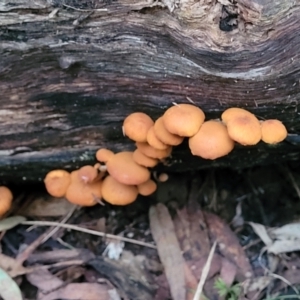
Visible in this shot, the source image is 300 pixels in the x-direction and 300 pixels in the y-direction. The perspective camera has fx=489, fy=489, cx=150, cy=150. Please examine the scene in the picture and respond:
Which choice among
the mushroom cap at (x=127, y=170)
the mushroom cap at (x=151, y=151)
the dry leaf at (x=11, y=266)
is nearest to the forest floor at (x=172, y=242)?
the dry leaf at (x=11, y=266)

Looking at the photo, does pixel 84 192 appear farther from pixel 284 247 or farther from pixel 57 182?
pixel 284 247

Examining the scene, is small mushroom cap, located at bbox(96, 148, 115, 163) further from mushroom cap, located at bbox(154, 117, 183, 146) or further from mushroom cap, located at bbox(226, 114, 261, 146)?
mushroom cap, located at bbox(226, 114, 261, 146)

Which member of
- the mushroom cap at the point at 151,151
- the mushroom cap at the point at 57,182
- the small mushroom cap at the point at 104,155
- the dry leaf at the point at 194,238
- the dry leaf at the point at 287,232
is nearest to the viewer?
the mushroom cap at the point at 151,151

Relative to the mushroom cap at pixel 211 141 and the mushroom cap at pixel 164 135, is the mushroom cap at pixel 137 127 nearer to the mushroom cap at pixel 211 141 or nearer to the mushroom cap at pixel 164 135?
the mushroom cap at pixel 164 135

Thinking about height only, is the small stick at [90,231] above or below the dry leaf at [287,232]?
below

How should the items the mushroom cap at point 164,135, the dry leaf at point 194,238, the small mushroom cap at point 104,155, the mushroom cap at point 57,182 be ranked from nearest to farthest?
the mushroom cap at point 164,135, the small mushroom cap at point 104,155, the mushroom cap at point 57,182, the dry leaf at point 194,238

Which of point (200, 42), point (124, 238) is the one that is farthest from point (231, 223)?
point (200, 42)

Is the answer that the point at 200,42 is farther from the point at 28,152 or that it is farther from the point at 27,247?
the point at 27,247
